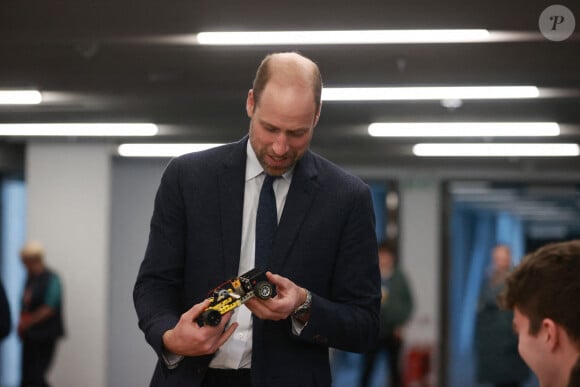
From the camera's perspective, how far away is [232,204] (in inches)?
73.2

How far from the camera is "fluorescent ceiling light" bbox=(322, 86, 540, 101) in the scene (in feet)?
26.8

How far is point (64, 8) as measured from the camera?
619 cm

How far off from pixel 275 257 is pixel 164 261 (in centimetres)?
21

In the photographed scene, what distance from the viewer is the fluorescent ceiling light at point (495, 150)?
11.3 metres

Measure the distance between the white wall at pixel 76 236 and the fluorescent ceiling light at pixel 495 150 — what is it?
3851 mm

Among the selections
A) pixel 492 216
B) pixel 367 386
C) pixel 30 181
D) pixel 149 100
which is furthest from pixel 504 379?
pixel 492 216

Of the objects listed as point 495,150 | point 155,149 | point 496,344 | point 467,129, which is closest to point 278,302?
point 496,344

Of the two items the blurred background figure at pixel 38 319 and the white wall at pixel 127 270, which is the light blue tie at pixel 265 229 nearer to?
the blurred background figure at pixel 38 319

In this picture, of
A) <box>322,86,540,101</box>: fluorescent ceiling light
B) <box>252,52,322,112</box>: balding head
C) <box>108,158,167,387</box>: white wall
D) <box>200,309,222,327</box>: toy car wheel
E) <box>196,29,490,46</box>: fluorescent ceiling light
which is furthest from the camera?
<box>108,158,167,387</box>: white wall

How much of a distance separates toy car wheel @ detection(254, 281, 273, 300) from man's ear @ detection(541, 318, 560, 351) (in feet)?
1.54

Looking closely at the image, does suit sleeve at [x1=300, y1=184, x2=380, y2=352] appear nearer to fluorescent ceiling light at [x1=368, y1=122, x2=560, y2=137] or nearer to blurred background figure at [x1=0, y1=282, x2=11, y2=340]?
blurred background figure at [x1=0, y1=282, x2=11, y2=340]

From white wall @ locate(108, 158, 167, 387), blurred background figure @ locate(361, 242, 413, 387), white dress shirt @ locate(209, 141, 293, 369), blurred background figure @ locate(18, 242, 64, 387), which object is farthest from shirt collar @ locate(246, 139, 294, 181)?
white wall @ locate(108, 158, 167, 387)

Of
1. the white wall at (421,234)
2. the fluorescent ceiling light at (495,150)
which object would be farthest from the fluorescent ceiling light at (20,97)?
the white wall at (421,234)

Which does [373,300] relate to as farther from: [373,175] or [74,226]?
[373,175]
